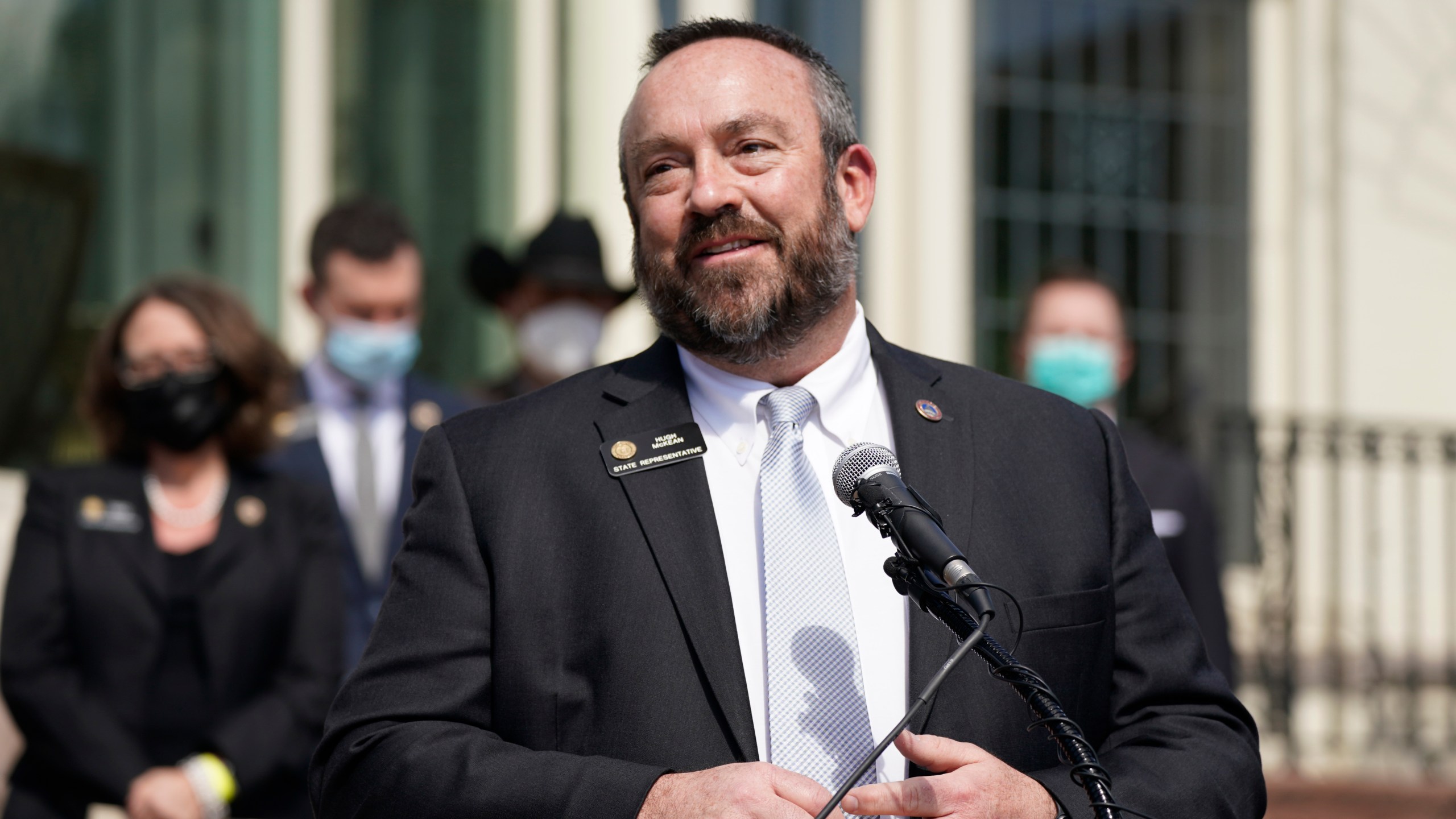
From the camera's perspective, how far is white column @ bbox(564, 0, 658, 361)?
804 centimetres

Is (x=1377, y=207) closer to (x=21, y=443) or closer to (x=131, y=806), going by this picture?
(x=21, y=443)

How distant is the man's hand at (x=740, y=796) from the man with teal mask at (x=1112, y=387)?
2727mm

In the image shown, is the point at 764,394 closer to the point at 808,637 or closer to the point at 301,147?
the point at 808,637

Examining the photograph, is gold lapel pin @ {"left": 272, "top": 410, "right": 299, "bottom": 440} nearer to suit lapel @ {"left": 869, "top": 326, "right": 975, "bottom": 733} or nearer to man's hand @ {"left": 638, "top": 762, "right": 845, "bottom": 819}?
suit lapel @ {"left": 869, "top": 326, "right": 975, "bottom": 733}

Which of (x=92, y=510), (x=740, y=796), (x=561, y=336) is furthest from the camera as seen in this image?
(x=561, y=336)

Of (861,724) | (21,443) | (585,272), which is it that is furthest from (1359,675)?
(861,724)

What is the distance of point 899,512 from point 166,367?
116 inches

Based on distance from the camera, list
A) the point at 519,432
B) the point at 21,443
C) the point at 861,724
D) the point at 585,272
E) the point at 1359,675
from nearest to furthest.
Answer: the point at 861,724 → the point at 519,432 → the point at 585,272 → the point at 21,443 → the point at 1359,675

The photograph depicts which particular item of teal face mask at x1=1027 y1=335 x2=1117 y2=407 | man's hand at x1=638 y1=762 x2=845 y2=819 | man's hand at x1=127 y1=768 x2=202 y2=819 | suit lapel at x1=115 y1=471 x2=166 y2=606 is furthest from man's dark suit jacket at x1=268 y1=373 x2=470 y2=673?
man's hand at x1=638 y1=762 x2=845 y2=819

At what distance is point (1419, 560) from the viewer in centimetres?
948

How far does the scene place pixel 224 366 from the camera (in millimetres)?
4574

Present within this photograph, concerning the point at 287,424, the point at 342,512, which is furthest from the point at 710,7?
the point at 342,512

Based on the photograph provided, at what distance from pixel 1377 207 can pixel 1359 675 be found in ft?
9.04

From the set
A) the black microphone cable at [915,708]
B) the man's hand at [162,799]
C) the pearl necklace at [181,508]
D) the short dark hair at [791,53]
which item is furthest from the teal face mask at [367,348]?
the black microphone cable at [915,708]
